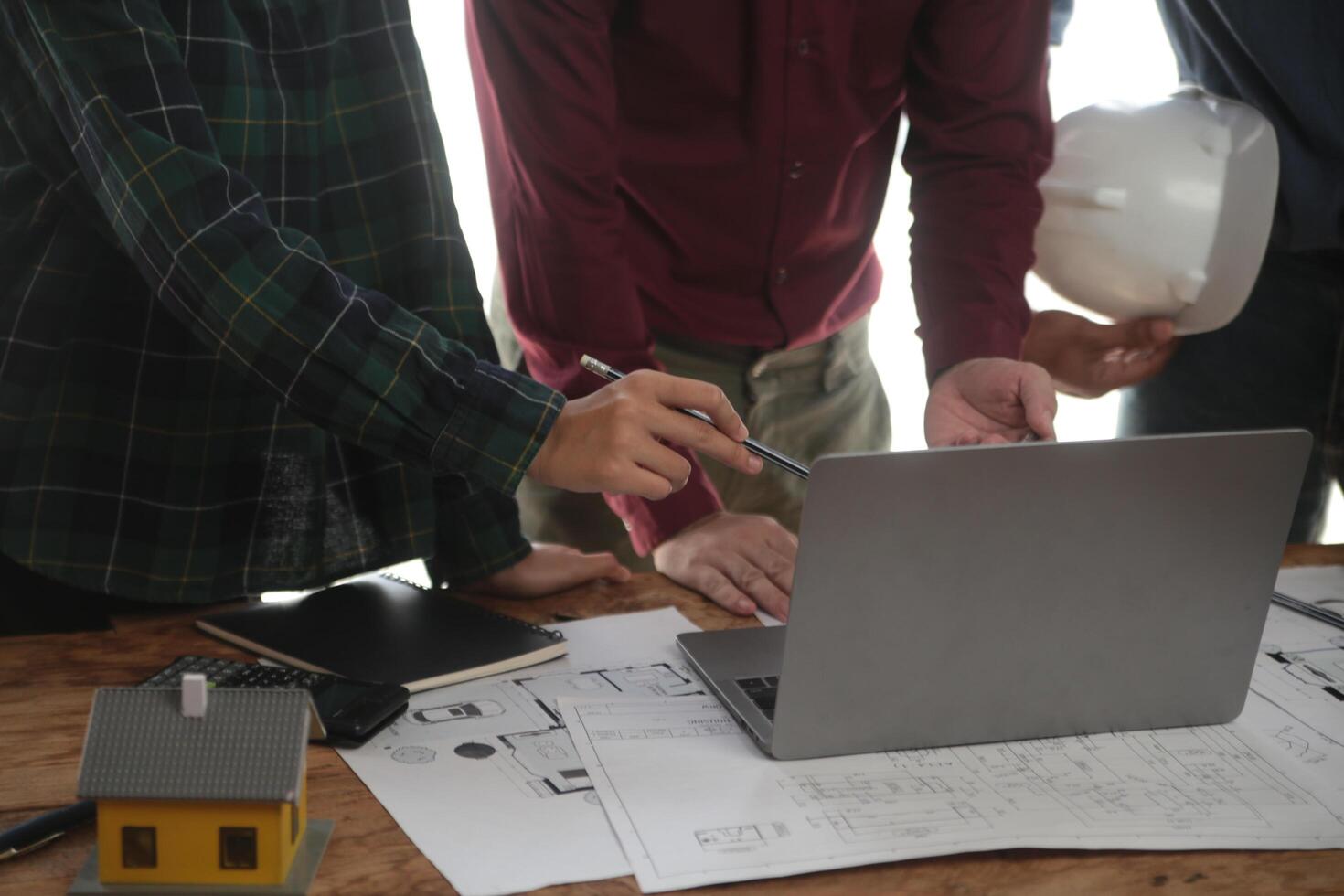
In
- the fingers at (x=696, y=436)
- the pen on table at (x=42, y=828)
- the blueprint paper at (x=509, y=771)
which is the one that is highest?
the fingers at (x=696, y=436)

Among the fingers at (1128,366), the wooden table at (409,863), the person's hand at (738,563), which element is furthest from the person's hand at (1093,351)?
the wooden table at (409,863)

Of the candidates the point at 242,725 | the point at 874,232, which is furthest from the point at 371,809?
the point at 874,232

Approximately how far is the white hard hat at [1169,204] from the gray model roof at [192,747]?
1261 millimetres

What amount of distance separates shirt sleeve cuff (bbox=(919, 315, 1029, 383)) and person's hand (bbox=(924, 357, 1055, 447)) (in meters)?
0.04

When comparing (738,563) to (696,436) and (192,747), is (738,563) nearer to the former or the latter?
(696,436)

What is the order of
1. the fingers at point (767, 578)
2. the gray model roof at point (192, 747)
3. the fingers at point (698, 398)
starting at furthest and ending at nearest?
the fingers at point (767, 578) < the fingers at point (698, 398) < the gray model roof at point (192, 747)

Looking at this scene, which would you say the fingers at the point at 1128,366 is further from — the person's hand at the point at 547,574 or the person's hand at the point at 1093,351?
the person's hand at the point at 547,574

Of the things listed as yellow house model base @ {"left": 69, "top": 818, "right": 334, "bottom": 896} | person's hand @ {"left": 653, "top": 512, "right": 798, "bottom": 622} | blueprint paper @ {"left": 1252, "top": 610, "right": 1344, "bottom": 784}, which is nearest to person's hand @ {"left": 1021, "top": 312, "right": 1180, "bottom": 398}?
blueprint paper @ {"left": 1252, "top": 610, "right": 1344, "bottom": 784}

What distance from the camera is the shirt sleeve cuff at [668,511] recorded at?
1359mm

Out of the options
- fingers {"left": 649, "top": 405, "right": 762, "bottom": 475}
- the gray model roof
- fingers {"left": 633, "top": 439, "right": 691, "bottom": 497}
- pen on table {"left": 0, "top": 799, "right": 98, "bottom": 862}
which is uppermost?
fingers {"left": 649, "top": 405, "right": 762, "bottom": 475}

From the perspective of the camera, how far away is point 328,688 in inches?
37.0

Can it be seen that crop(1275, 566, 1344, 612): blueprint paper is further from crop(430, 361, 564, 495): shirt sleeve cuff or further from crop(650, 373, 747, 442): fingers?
crop(430, 361, 564, 495): shirt sleeve cuff

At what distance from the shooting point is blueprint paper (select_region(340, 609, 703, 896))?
0.76 m

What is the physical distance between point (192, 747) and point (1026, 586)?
54 cm
